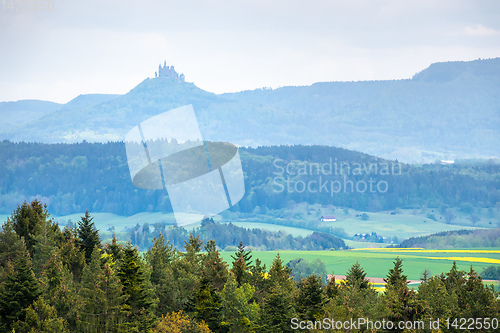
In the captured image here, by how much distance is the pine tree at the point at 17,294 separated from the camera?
180ft

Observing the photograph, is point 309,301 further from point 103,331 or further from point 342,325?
point 103,331

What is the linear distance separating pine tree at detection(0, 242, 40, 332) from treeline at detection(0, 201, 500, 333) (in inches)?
2.9

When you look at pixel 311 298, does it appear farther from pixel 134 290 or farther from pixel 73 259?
pixel 73 259

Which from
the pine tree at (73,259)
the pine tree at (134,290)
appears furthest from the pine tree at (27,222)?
the pine tree at (134,290)

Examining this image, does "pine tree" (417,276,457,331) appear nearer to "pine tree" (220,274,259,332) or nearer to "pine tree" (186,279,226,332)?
"pine tree" (220,274,259,332)

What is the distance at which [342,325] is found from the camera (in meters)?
55.3

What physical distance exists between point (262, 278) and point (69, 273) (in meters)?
19.9

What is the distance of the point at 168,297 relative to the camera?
6794cm

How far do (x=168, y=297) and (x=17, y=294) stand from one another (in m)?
16.2

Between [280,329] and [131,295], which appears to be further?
[280,329]

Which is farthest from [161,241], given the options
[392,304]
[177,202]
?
[177,202]

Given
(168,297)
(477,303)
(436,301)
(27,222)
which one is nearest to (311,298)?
(436,301)

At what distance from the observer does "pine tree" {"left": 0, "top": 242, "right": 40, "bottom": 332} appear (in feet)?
Result: 180

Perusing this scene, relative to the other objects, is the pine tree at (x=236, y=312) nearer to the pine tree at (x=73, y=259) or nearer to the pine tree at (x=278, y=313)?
the pine tree at (x=278, y=313)
